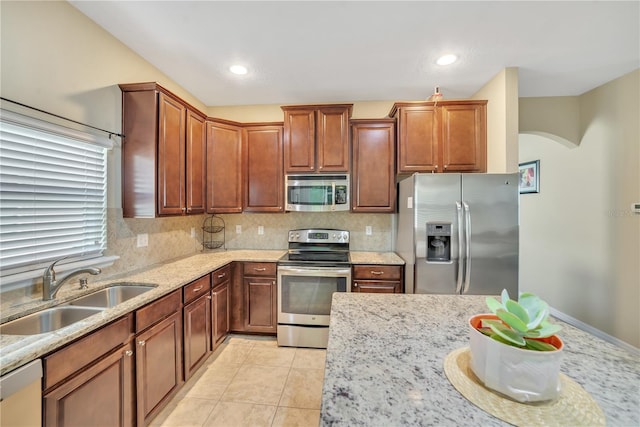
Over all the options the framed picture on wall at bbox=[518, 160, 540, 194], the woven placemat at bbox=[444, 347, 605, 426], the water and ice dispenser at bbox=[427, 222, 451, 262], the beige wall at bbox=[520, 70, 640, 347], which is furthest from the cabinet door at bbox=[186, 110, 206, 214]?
the framed picture on wall at bbox=[518, 160, 540, 194]

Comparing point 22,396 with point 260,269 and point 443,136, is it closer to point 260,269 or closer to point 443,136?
point 260,269

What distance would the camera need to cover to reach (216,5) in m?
1.73

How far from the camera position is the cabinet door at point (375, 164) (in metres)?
2.96

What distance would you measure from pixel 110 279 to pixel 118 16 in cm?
188

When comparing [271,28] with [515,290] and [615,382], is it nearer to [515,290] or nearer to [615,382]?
[615,382]

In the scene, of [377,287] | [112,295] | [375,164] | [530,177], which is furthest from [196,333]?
[530,177]

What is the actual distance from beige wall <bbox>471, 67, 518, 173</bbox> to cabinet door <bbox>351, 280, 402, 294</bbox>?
151 cm

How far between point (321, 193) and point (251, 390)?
1939mm

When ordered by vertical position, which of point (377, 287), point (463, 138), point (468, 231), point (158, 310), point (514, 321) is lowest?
point (377, 287)

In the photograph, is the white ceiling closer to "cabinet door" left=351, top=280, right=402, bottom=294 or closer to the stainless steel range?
the stainless steel range

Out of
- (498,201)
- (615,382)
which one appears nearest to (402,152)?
(498,201)

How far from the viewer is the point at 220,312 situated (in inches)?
104

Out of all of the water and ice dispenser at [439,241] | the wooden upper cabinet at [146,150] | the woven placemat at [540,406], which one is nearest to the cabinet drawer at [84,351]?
the wooden upper cabinet at [146,150]

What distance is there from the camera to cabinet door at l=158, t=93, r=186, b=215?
2162 millimetres
